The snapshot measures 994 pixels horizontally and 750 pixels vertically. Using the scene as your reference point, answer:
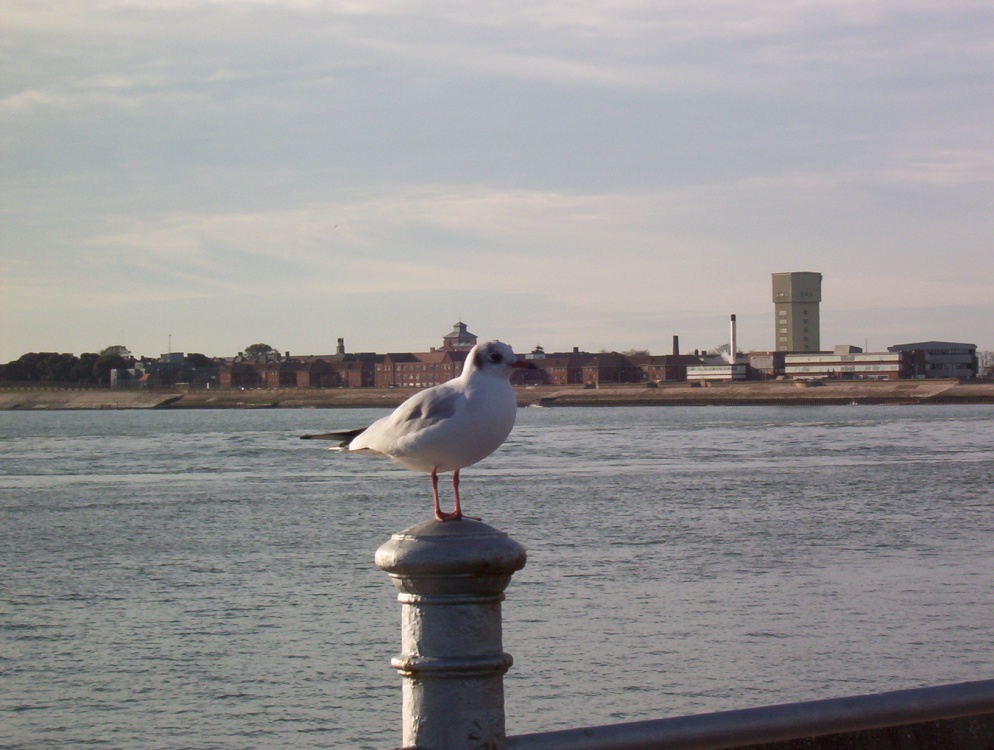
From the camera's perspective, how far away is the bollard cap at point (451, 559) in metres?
2.74

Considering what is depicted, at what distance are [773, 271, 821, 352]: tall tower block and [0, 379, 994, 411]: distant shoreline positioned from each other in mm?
18537

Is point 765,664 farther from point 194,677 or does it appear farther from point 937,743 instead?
point 937,743

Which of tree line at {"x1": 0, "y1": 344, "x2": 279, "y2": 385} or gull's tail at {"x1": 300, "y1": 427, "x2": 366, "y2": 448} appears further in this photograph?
tree line at {"x1": 0, "y1": 344, "x2": 279, "y2": 385}

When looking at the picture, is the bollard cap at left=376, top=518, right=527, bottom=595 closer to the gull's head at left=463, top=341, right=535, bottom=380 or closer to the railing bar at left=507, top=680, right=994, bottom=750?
the railing bar at left=507, top=680, right=994, bottom=750

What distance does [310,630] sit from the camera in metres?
15.1

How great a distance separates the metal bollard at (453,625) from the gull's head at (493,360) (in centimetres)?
70

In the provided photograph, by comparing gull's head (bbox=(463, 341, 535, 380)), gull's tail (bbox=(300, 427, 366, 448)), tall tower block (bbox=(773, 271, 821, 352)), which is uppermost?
tall tower block (bbox=(773, 271, 821, 352))

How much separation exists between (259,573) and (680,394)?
132 meters

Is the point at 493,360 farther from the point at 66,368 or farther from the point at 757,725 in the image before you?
the point at 66,368

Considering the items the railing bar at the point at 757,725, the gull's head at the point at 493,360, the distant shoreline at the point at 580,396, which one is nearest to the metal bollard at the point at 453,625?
the railing bar at the point at 757,725

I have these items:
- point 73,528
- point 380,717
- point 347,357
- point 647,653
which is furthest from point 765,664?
point 347,357

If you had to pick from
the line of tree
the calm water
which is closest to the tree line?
the line of tree

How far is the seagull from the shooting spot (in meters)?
3.33

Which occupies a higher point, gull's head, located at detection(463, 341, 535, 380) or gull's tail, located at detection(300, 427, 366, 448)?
gull's head, located at detection(463, 341, 535, 380)
